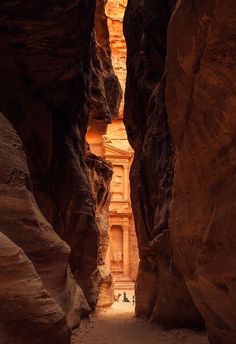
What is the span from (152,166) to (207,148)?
6.21 metres

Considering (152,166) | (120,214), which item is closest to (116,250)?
(120,214)

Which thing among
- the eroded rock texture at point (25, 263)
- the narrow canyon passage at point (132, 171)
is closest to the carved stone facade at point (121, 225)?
the narrow canyon passage at point (132, 171)

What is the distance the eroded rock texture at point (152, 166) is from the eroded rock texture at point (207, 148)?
12.0 ft

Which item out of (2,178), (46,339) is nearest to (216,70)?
(2,178)

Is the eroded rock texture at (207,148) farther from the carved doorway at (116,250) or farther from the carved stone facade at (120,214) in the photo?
the carved doorway at (116,250)

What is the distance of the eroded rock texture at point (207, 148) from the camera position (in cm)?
438

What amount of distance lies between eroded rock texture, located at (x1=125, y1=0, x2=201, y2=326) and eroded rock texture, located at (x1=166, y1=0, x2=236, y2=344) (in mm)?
3662

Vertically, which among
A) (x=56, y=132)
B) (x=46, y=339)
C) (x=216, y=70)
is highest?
(x=56, y=132)

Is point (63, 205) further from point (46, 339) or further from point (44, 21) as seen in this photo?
point (46, 339)

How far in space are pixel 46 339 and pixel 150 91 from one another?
8.91 meters

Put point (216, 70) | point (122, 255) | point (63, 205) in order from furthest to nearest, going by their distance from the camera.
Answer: point (122, 255) < point (63, 205) < point (216, 70)

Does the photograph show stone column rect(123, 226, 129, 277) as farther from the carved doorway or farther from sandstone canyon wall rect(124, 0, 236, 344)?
sandstone canyon wall rect(124, 0, 236, 344)

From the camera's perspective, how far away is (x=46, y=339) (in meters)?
4.61

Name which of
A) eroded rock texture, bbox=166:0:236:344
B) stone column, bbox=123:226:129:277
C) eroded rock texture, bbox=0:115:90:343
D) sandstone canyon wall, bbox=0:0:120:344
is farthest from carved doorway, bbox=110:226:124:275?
eroded rock texture, bbox=166:0:236:344
